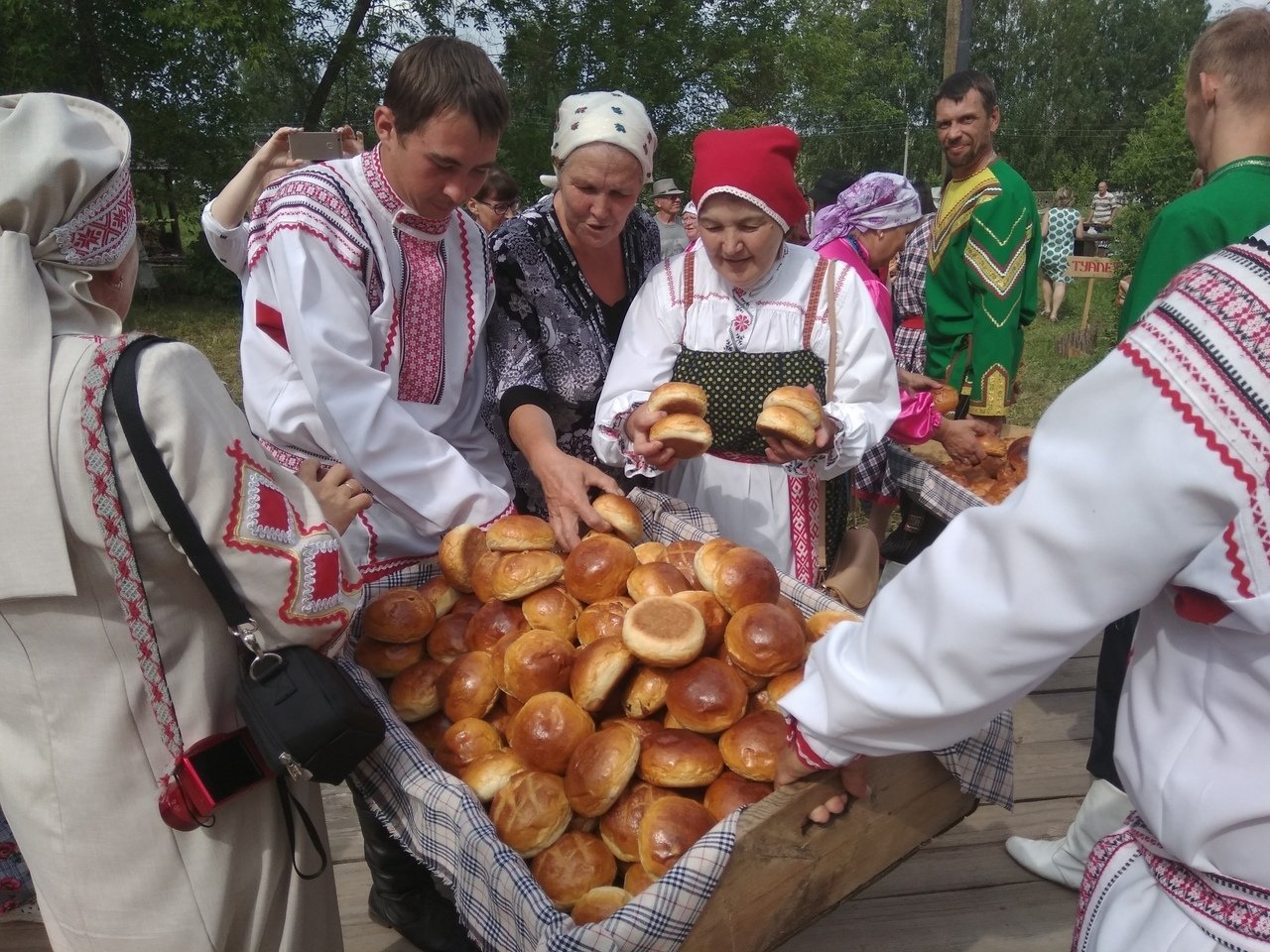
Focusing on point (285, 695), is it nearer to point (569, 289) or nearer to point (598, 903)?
point (598, 903)

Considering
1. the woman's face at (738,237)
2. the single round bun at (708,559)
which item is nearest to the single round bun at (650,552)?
the single round bun at (708,559)

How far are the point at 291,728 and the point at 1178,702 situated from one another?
1215 millimetres

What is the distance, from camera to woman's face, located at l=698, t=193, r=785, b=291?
233cm

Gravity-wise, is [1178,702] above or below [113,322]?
below

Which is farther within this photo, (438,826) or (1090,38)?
(1090,38)

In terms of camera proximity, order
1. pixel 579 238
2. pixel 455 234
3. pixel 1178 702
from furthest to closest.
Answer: pixel 579 238 < pixel 455 234 < pixel 1178 702

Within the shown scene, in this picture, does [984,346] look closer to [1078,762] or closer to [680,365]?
[1078,762]

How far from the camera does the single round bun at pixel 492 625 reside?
1.85 meters

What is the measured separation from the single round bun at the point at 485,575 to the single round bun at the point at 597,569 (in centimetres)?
16

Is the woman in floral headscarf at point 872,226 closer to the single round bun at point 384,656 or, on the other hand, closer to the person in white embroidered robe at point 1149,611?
the single round bun at point 384,656

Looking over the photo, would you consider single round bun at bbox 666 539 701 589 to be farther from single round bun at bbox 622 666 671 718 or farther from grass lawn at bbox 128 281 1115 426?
grass lawn at bbox 128 281 1115 426

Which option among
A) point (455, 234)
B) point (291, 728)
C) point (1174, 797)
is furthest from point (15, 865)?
point (1174, 797)

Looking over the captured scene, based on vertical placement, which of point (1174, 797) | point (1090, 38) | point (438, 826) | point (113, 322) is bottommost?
point (438, 826)

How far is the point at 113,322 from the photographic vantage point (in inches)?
54.2
